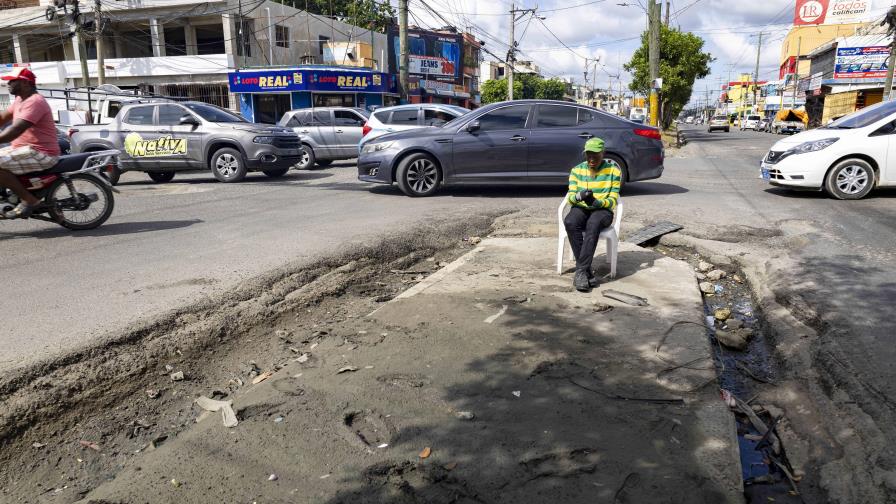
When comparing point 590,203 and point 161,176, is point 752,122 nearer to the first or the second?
point 161,176

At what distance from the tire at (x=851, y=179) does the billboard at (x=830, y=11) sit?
71382mm

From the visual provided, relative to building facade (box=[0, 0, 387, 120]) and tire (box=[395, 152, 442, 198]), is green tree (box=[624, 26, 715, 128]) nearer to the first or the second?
building facade (box=[0, 0, 387, 120])

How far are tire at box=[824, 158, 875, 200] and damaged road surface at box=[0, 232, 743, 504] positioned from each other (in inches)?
252

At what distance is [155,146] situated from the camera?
12789mm

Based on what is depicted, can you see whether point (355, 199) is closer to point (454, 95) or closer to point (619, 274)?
point (619, 274)

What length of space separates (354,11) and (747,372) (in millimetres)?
45865

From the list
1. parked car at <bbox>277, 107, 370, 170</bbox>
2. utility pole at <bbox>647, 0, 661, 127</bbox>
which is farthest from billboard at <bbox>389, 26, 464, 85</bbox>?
parked car at <bbox>277, 107, 370, 170</bbox>

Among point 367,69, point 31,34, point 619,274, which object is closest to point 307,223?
point 619,274

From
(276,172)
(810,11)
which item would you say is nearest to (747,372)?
(276,172)

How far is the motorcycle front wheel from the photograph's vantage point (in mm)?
7059

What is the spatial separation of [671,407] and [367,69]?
3269 centimetres

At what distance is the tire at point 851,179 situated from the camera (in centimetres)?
959

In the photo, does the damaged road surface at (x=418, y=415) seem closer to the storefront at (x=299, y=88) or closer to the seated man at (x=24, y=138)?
the seated man at (x=24, y=138)

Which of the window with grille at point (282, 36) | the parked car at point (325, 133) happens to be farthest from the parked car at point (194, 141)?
the window with grille at point (282, 36)
